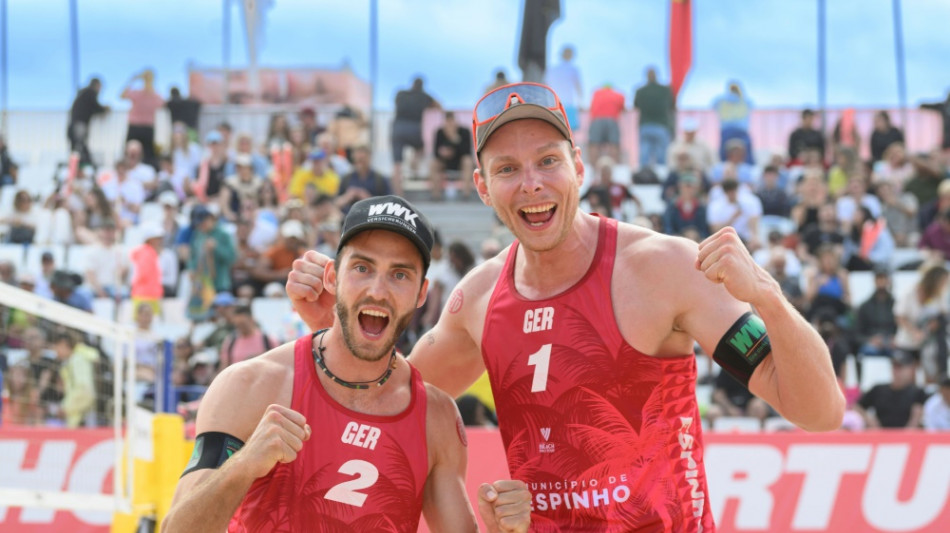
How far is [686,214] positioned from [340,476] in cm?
1094

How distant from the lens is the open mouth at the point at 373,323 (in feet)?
12.9

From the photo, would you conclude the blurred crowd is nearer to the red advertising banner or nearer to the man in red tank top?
the red advertising banner

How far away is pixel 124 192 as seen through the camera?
57.7ft

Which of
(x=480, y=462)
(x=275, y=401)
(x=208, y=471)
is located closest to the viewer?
(x=208, y=471)

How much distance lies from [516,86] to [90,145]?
723 inches

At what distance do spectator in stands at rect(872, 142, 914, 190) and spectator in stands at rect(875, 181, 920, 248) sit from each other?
77 cm

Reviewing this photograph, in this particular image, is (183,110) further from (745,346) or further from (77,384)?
(745,346)

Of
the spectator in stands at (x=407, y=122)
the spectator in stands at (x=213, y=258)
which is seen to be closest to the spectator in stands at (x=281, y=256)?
the spectator in stands at (x=213, y=258)

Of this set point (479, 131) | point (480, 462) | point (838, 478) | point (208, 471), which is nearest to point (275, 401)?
point (208, 471)

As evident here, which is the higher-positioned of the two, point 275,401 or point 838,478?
point 275,401

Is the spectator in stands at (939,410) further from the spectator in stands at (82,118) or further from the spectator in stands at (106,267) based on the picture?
the spectator in stands at (82,118)

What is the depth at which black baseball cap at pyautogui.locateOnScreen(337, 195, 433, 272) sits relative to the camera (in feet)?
12.9

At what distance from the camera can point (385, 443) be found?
3.91m

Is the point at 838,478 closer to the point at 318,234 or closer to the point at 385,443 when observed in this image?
the point at 385,443
